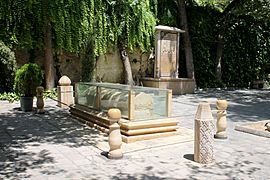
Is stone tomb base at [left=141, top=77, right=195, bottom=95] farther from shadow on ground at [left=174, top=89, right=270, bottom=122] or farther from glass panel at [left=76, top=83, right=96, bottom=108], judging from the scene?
glass panel at [left=76, top=83, right=96, bottom=108]

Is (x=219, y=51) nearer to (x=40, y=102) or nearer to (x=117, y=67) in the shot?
(x=117, y=67)

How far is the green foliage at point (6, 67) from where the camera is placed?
11.7 meters

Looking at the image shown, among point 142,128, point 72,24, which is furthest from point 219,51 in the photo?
point 142,128

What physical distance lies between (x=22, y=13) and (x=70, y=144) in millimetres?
7858

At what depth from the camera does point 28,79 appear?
9367mm

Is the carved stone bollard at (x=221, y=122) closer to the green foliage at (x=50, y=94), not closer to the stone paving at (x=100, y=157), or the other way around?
the stone paving at (x=100, y=157)

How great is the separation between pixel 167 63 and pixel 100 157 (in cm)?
931

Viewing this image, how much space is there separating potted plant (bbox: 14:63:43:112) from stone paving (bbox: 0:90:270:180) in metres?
1.57

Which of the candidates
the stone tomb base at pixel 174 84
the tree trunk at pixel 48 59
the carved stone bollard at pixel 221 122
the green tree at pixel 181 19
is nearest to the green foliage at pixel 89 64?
the carved stone bollard at pixel 221 122

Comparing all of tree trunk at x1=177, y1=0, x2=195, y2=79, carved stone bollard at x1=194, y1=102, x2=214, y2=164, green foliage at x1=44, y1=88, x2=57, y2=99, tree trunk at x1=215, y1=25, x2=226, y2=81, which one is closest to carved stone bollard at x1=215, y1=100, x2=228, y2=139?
carved stone bollard at x1=194, y1=102, x2=214, y2=164

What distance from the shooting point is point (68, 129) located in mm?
7262

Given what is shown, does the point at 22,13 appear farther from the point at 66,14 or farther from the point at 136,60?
the point at 136,60

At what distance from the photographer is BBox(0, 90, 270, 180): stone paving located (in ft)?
14.9

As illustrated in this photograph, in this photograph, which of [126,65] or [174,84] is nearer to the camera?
[174,84]
